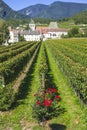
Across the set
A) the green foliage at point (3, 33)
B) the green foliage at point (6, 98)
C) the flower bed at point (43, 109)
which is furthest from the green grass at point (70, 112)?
the green foliage at point (3, 33)

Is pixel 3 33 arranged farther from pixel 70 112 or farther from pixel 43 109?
pixel 43 109

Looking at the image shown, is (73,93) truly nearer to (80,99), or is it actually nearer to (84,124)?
(80,99)

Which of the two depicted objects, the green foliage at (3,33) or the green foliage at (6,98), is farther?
the green foliage at (3,33)

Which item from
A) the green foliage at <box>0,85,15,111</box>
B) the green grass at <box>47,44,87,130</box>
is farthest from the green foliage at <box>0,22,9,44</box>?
the green foliage at <box>0,85,15,111</box>

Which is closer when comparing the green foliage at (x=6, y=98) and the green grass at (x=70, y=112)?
the green grass at (x=70, y=112)

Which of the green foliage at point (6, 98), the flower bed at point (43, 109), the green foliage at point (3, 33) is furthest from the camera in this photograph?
the green foliage at point (3, 33)

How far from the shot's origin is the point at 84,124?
667 inches

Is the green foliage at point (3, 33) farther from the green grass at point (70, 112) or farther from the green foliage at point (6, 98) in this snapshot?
the green foliage at point (6, 98)

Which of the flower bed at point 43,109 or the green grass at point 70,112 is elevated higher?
the flower bed at point 43,109

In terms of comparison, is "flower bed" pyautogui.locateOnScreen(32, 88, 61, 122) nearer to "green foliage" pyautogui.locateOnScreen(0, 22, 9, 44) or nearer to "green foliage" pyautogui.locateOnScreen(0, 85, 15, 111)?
"green foliage" pyautogui.locateOnScreen(0, 85, 15, 111)

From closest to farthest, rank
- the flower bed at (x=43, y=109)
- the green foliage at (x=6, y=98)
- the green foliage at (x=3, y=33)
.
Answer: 1. the flower bed at (x=43, y=109)
2. the green foliage at (x=6, y=98)
3. the green foliage at (x=3, y=33)

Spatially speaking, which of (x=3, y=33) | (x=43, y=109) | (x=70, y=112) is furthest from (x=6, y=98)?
(x=3, y=33)

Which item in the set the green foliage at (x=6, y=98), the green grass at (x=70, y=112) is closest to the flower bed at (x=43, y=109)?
the green grass at (x=70, y=112)

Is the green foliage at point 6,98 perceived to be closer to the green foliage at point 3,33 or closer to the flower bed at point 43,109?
the flower bed at point 43,109
